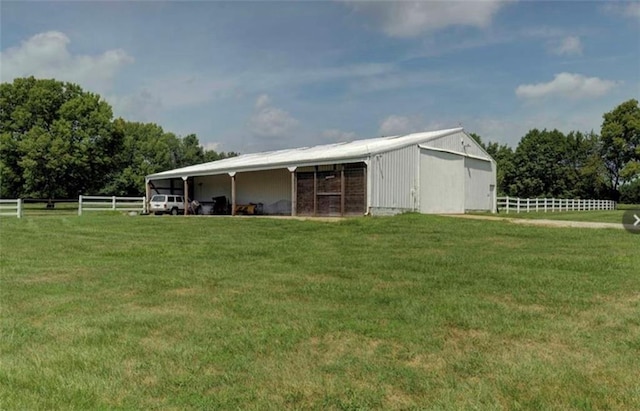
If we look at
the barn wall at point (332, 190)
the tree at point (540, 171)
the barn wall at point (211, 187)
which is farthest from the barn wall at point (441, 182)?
the tree at point (540, 171)

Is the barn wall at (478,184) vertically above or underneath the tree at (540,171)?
underneath

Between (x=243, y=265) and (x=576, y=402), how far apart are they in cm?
612

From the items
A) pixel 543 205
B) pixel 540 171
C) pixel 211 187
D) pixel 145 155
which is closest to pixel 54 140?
pixel 211 187

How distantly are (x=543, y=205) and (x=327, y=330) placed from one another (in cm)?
3181

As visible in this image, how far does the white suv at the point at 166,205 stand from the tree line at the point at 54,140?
16808 millimetres

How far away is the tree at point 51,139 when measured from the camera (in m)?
41.2

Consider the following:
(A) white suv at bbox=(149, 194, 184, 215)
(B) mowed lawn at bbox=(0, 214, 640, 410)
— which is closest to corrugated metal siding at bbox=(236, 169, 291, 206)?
(A) white suv at bbox=(149, 194, 184, 215)

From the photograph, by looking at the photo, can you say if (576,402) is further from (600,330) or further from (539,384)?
(600,330)

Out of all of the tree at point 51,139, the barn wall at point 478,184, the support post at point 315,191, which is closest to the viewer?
the support post at point 315,191

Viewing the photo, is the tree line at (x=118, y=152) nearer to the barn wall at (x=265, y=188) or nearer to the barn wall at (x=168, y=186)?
the barn wall at (x=168, y=186)

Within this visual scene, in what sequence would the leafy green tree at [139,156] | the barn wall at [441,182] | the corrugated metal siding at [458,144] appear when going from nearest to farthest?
the barn wall at [441,182], the corrugated metal siding at [458,144], the leafy green tree at [139,156]

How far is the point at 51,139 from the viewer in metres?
41.9

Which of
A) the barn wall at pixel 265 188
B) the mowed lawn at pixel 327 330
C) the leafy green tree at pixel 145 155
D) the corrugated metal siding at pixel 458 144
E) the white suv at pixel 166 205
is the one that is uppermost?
the leafy green tree at pixel 145 155

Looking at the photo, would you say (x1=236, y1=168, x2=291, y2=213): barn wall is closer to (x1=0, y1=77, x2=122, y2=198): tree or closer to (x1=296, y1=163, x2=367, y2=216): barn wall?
(x1=296, y1=163, x2=367, y2=216): barn wall
